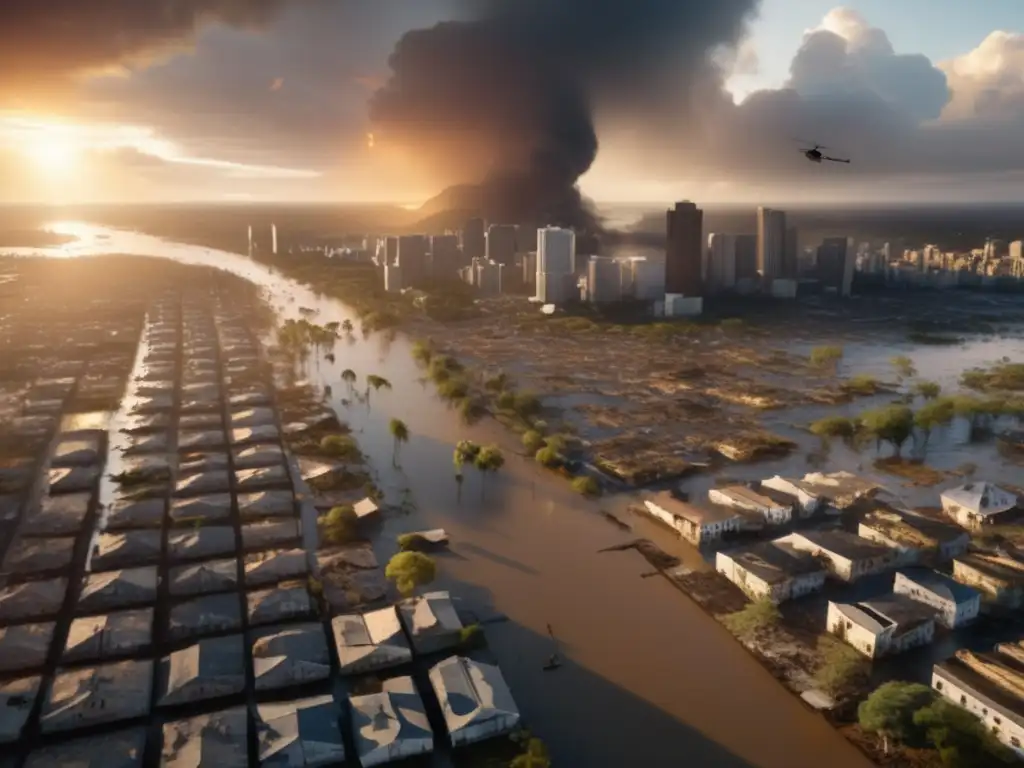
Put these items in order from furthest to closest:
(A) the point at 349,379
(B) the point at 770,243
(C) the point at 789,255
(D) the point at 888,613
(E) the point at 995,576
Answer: (C) the point at 789,255
(B) the point at 770,243
(A) the point at 349,379
(E) the point at 995,576
(D) the point at 888,613

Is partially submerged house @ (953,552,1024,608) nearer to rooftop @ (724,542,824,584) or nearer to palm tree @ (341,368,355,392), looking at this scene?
rooftop @ (724,542,824,584)

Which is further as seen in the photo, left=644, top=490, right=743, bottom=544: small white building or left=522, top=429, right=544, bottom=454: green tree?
left=522, top=429, right=544, bottom=454: green tree

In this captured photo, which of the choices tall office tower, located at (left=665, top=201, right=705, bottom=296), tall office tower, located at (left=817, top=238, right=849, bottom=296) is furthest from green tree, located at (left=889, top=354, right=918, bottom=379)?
tall office tower, located at (left=817, top=238, right=849, bottom=296)

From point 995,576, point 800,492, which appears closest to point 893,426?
point 800,492

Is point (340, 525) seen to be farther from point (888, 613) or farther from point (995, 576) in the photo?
point (995, 576)

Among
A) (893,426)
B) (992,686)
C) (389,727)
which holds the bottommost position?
(389,727)
